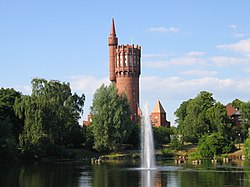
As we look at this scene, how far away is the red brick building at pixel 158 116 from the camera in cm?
12206

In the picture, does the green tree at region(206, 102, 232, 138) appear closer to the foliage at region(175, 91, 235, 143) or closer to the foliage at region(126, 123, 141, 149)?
the foliage at region(175, 91, 235, 143)

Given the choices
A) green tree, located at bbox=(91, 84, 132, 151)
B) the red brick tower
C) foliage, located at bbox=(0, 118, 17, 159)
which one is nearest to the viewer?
foliage, located at bbox=(0, 118, 17, 159)

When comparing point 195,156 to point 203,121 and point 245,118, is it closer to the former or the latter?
point 203,121

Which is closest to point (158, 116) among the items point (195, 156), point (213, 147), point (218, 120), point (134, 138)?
point (134, 138)

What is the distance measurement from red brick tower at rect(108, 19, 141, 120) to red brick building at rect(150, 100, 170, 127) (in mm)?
5543

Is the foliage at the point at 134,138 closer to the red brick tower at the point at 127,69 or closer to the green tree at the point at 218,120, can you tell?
the green tree at the point at 218,120

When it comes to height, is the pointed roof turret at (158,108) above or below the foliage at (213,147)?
above

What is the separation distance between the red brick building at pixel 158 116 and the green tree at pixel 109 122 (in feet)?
136

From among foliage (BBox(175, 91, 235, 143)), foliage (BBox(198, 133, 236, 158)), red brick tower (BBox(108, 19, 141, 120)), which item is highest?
red brick tower (BBox(108, 19, 141, 120))

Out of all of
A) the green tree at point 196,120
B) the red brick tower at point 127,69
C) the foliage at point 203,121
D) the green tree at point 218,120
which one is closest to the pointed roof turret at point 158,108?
the red brick tower at point 127,69

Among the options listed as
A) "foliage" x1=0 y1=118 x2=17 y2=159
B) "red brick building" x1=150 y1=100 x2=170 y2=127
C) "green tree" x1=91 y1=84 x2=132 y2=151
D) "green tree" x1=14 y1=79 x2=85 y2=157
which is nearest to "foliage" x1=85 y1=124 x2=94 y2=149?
"green tree" x1=91 y1=84 x2=132 y2=151

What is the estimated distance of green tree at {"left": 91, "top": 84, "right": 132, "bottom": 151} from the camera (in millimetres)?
78438

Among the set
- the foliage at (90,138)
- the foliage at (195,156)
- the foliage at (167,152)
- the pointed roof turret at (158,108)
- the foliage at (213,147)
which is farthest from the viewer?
the pointed roof turret at (158,108)

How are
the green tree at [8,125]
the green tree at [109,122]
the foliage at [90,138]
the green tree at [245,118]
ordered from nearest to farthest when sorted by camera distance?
the green tree at [8,125] → the green tree at [109,122] → the foliage at [90,138] → the green tree at [245,118]
